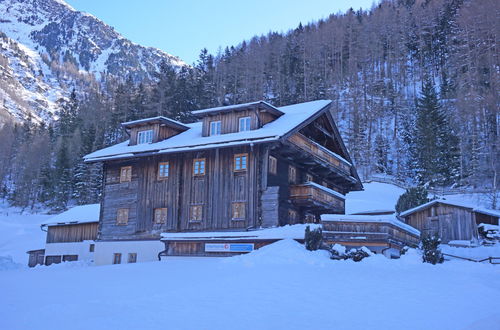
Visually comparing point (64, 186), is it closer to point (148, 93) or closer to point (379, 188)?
point (148, 93)

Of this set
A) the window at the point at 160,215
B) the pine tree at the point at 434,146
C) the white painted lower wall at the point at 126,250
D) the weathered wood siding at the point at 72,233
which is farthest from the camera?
the pine tree at the point at 434,146

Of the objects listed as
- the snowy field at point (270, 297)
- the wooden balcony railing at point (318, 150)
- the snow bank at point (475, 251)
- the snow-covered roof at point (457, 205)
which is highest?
the wooden balcony railing at point (318, 150)

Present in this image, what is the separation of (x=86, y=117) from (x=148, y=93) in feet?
64.4

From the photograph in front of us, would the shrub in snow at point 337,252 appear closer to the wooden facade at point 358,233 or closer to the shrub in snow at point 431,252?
the wooden facade at point 358,233

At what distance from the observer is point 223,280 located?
54.1 ft

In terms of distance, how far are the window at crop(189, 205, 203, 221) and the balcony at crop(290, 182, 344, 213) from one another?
6080mm

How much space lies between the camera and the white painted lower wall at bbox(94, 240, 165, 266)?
107 ft

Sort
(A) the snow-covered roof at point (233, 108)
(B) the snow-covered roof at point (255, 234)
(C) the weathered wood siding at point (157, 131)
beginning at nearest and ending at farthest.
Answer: (B) the snow-covered roof at point (255, 234) → (A) the snow-covered roof at point (233, 108) → (C) the weathered wood siding at point (157, 131)

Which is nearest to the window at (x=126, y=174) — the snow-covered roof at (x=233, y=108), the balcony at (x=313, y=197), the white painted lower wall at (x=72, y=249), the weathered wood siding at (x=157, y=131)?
the weathered wood siding at (x=157, y=131)

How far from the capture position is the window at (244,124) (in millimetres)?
31656

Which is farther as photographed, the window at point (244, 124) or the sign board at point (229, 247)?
the window at point (244, 124)

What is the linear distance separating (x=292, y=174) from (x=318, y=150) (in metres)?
2.48

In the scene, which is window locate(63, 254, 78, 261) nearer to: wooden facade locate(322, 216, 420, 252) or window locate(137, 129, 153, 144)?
window locate(137, 129, 153, 144)

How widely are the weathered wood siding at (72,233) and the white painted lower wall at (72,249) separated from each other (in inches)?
16.5
